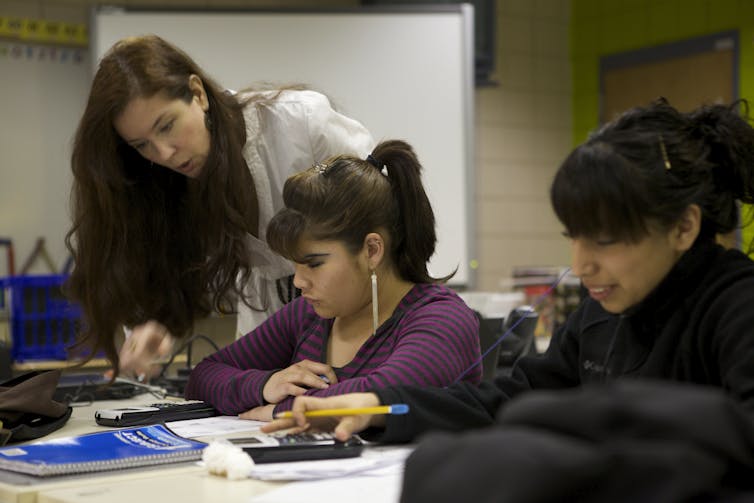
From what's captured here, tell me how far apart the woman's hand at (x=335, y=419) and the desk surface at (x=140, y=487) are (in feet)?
0.58

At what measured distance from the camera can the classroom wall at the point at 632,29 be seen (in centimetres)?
465

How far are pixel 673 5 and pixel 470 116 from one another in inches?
56.7

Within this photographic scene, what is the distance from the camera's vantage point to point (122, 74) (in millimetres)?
1898

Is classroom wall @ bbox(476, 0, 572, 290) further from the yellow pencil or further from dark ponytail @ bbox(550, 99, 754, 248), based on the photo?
dark ponytail @ bbox(550, 99, 754, 248)

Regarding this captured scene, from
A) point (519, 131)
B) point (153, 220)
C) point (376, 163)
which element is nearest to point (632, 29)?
point (519, 131)

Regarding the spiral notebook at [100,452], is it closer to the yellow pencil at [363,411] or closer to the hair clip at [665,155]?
the yellow pencil at [363,411]

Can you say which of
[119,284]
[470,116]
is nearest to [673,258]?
[119,284]

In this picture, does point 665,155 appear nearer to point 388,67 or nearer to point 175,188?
point 175,188

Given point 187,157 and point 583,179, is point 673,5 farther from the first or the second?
point 583,179

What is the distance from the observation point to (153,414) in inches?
66.9

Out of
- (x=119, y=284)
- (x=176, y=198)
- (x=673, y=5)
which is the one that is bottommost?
(x=119, y=284)

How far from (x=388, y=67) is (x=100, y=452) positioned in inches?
122

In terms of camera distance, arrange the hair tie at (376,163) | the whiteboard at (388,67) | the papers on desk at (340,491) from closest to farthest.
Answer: the papers on desk at (340,491) < the hair tie at (376,163) < the whiteboard at (388,67)

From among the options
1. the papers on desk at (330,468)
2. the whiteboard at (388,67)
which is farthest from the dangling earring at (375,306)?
the whiteboard at (388,67)
